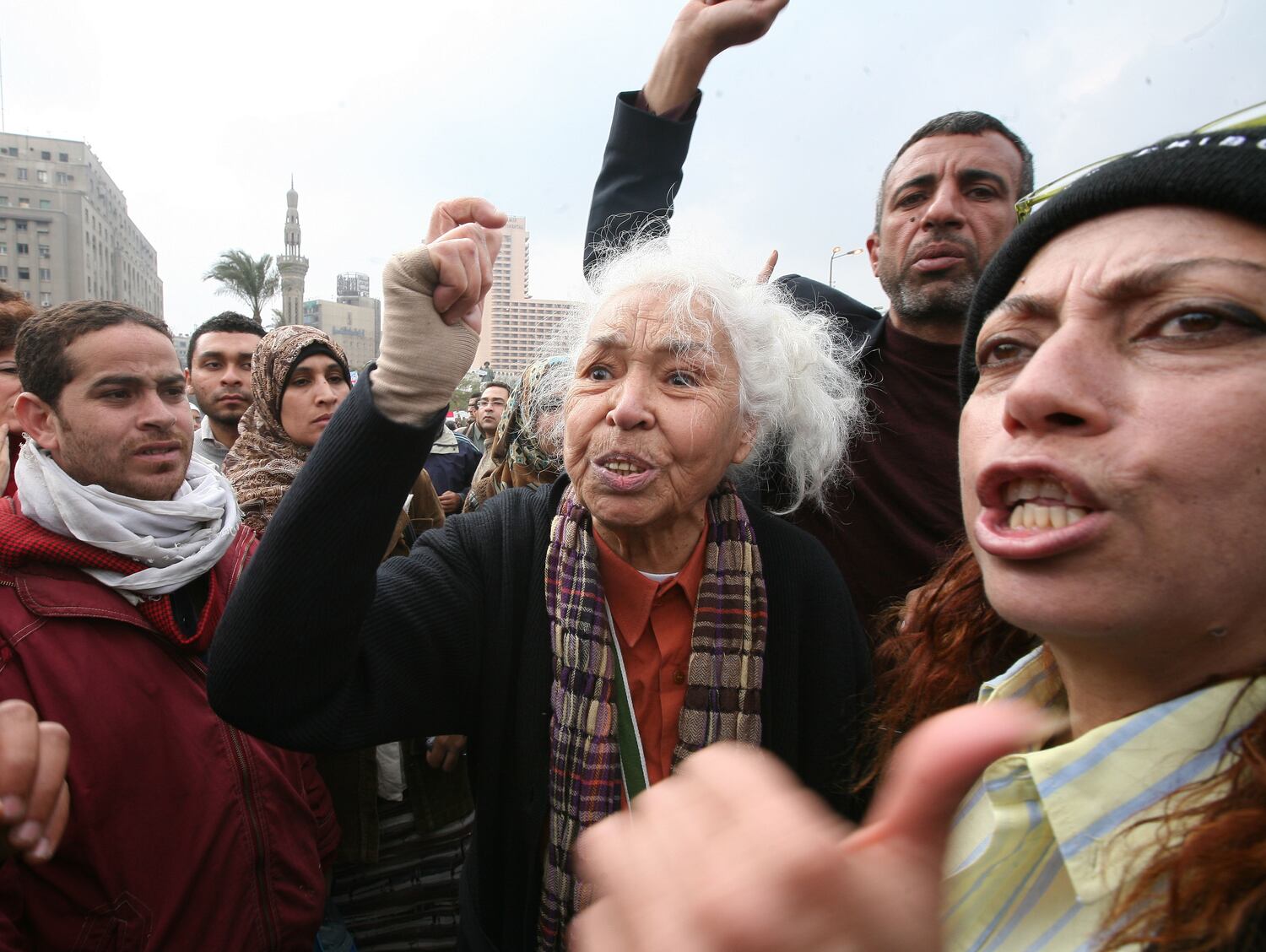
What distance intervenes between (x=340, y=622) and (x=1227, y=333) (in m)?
1.37

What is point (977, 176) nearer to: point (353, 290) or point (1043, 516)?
point (1043, 516)

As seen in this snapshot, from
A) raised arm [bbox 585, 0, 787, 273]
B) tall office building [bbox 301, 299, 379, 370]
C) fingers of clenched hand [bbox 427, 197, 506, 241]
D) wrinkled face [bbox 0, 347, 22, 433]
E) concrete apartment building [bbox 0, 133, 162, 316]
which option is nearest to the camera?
fingers of clenched hand [bbox 427, 197, 506, 241]

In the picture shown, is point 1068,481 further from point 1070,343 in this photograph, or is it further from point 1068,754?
point 1068,754

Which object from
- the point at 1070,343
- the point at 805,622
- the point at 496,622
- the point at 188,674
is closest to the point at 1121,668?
the point at 1070,343

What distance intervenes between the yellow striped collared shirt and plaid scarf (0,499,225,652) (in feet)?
5.72

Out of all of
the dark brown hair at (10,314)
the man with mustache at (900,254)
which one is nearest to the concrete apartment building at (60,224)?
the dark brown hair at (10,314)

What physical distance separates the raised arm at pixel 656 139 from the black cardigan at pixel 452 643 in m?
1.02

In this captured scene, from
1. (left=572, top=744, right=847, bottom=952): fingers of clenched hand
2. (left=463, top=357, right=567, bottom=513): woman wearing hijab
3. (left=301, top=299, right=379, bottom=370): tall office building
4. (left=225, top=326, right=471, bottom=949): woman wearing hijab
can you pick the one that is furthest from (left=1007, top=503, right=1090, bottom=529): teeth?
(left=301, top=299, right=379, bottom=370): tall office building

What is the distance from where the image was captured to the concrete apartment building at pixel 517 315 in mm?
2246

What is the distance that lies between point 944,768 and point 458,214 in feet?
4.23

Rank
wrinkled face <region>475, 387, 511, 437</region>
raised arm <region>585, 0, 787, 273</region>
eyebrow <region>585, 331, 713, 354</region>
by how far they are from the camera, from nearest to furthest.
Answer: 1. eyebrow <region>585, 331, 713, 354</region>
2. raised arm <region>585, 0, 787, 273</region>
3. wrinkled face <region>475, 387, 511, 437</region>

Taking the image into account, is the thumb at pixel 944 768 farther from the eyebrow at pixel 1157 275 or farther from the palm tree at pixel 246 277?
the palm tree at pixel 246 277

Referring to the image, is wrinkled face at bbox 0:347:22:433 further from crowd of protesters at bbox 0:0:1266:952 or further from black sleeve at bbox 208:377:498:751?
black sleeve at bbox 208:377:498:751

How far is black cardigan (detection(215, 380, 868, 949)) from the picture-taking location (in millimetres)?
1202
